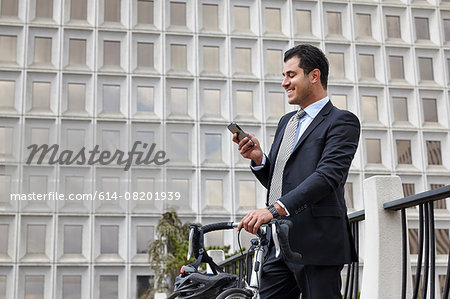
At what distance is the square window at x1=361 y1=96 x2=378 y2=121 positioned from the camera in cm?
2281

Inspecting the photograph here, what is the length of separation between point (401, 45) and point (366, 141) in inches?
157

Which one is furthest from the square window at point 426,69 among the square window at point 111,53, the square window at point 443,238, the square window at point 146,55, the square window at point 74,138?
the square window at point 74,138

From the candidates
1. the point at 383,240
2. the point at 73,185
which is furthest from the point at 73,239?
the point at 383,240

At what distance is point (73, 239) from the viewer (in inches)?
786

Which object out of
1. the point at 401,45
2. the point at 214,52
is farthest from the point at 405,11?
the point at 214,52

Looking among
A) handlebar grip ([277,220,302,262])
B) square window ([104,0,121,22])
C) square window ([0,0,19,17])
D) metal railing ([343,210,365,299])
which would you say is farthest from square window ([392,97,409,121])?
handlebar grip ([277,220,302,262])

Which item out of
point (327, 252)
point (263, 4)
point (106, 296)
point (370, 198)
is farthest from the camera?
point (263, 4)

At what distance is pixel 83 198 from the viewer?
66.3 ft

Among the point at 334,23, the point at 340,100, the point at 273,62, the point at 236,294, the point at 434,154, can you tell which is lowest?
the point at 236,294

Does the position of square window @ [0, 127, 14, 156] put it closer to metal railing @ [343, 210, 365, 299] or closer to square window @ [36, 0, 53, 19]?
square window @ [36, 0, 53, 19]

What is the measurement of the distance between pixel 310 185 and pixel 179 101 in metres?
19.4

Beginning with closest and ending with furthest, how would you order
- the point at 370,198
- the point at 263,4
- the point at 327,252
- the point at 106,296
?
the point at 327,252 → the point at 370,198 → the point at 106,296 → the point at 263,4

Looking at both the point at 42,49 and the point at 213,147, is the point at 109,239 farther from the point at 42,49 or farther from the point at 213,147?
the point at 42,49

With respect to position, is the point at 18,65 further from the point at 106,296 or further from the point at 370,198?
the point at 370,198
